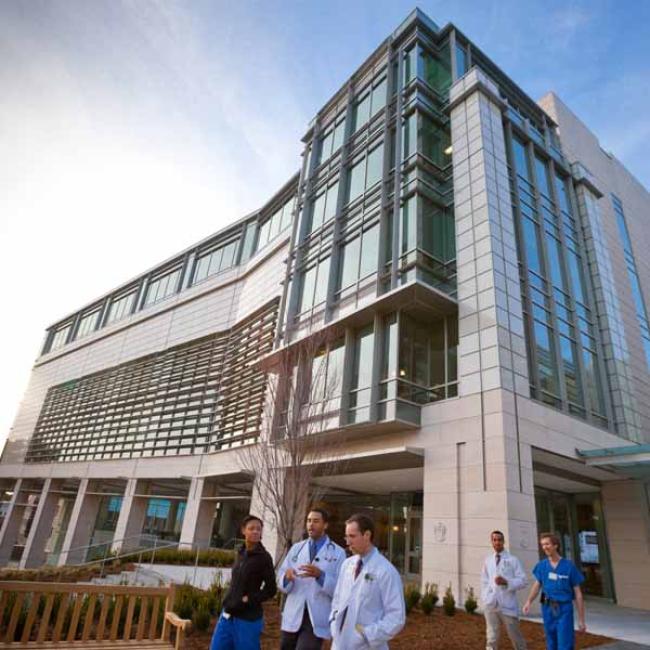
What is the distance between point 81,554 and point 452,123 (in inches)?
1252

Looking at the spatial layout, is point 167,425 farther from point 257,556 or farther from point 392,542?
point 257,556

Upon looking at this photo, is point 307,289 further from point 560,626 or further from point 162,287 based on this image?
point 162,287

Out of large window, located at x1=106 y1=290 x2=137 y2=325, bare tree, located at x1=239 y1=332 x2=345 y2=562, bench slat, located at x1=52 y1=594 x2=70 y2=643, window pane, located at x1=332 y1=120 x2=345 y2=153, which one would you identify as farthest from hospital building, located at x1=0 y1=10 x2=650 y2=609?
large window, located at x1=106 y1=290 x2=137 y2=325

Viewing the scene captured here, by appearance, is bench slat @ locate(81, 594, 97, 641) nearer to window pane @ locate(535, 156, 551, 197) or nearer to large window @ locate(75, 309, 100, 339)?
window pane @ locate(535, 156, 551, 197)

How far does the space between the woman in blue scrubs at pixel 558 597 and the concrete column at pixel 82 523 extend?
3029cm

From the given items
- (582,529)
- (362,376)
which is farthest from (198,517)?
(582,529)

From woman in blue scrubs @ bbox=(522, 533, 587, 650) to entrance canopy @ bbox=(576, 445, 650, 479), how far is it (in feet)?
27.1

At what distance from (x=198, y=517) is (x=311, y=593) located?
852 inches

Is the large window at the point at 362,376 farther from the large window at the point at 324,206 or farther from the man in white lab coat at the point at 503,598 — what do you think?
the man in white lab coat at the point at 503,598

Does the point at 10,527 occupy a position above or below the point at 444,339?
below

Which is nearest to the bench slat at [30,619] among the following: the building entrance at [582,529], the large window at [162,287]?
the building entrance at [582,529]

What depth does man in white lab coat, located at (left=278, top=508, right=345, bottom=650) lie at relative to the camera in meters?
4.43

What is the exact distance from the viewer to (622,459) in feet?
Answer: 43.1

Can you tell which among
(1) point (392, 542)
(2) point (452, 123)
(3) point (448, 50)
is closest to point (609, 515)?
(1) point (392, 542)
